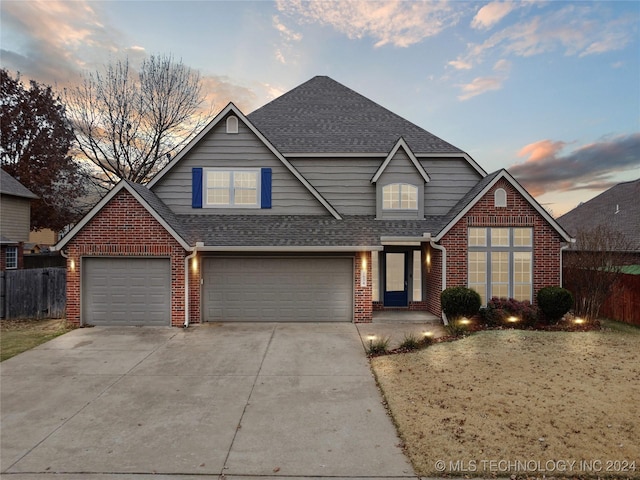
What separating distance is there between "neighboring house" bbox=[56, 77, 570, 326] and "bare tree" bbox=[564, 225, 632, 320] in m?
1.00

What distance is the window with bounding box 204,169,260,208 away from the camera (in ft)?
42.4

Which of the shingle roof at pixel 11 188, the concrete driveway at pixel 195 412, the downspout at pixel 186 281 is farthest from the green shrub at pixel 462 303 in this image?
the shingle roof at pixel 11 188

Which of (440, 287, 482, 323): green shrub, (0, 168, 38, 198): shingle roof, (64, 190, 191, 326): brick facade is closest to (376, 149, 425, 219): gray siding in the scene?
(440, 287, 482, 323): green shrub

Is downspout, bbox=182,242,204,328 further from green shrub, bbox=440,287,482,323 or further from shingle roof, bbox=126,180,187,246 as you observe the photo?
green shrub, bbox=440,287,482,323

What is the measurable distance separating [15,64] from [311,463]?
29.9 metres

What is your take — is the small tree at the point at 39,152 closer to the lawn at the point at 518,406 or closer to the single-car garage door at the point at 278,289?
the single-car garage door at the point at 278,289

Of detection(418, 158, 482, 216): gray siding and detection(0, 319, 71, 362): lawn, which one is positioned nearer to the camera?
detection(0, 319, 71, 362): lawn

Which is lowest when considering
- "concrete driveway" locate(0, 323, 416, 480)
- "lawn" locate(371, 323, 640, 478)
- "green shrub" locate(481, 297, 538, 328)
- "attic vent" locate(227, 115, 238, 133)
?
"concrete driveway" locate(0, 323, 416, 480)

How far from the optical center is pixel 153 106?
21312mm

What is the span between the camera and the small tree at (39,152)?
26.6 meters

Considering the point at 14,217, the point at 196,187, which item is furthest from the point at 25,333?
the point at 14,217

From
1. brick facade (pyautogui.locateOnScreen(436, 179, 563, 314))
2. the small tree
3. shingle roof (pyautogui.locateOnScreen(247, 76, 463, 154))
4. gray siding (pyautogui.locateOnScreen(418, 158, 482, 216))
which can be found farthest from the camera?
the small tree

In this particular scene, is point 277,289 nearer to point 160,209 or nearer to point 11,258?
point 160,209

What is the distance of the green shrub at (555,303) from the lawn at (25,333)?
15150 mm
